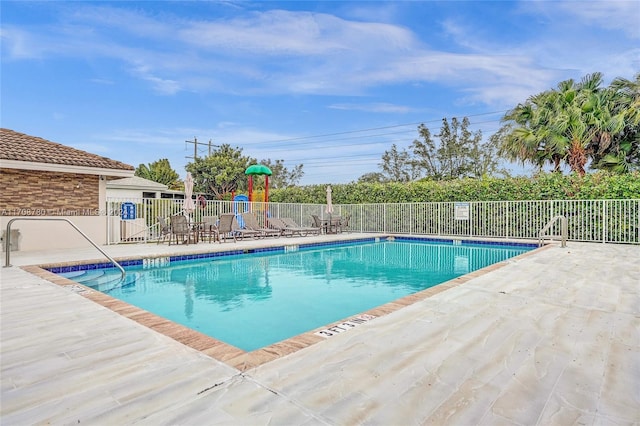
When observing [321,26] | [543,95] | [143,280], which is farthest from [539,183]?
[143,280]

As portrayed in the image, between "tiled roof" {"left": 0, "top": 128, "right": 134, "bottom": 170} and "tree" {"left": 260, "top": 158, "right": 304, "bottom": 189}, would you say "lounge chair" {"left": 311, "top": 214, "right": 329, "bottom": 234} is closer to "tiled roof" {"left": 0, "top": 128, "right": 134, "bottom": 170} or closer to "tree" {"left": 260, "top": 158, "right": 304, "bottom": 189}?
"tiled roof" {"left": 0, "top": 128, "right": 134, "bottom": 170}

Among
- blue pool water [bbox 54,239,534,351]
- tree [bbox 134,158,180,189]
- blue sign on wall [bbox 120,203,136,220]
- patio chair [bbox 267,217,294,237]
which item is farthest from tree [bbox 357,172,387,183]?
blue sign on wall [bbox 120,203,136,220]

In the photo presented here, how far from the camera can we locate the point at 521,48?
45.6 feet

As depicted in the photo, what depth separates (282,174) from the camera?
137 feet

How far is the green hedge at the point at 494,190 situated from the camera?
1211 centimetres

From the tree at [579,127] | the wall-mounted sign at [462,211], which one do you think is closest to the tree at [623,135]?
the tree at [579,127]

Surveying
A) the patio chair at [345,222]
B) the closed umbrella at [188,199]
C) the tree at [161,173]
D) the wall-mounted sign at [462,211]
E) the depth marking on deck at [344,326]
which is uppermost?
the tree at [161,173]

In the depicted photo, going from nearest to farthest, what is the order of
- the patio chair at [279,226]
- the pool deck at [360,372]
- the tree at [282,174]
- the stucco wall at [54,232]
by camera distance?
the pool deck at [360,372] → the stucco wall at [54,232] → the patio chair at [279,226] → the tree at [282,174]

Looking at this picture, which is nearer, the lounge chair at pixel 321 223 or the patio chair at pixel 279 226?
the patio chair at pixel 279 226

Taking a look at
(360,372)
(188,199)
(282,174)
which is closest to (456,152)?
(282,174)

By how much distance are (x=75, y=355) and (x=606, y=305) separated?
16.5ft

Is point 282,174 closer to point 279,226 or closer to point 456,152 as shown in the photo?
point 456,152

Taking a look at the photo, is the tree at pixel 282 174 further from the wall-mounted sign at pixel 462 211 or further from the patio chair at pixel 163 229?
the patio chair at pixel 163 229

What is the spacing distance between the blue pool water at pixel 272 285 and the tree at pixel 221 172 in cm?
2018
